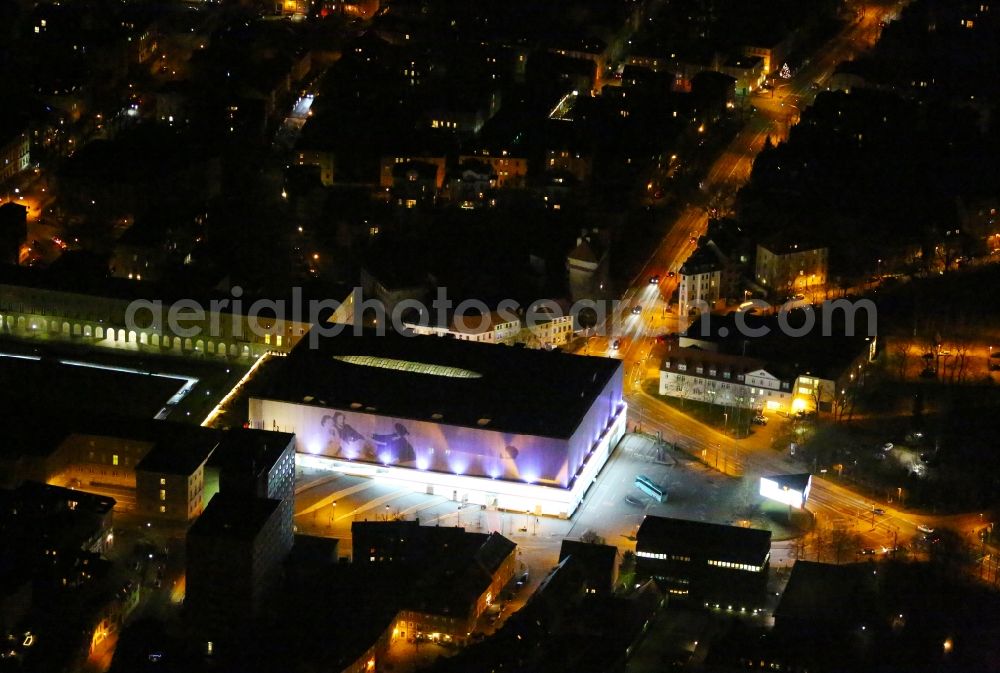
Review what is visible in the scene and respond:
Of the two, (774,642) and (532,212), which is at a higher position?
(532,212)

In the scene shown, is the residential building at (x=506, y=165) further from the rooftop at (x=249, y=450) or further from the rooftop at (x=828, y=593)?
the rooftop at (x=828, y=593)

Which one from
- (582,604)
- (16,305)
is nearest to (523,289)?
(16,305)

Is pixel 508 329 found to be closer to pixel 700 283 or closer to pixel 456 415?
pixel 700 283

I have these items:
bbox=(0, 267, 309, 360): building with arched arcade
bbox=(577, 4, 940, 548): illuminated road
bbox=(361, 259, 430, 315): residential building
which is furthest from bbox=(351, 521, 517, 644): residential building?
bbox=(361, 259, 430, 315): residential building

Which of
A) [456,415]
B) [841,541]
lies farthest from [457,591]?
[841,541]

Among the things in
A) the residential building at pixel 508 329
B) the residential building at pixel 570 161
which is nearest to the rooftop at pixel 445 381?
the residential building at pixel 508 329

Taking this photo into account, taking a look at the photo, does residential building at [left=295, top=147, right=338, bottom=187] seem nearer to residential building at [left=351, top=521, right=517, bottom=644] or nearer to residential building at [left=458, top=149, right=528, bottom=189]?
residential building at [left=458, top=149, right=528, bottom=189]

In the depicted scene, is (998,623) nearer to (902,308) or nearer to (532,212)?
(902,308)
